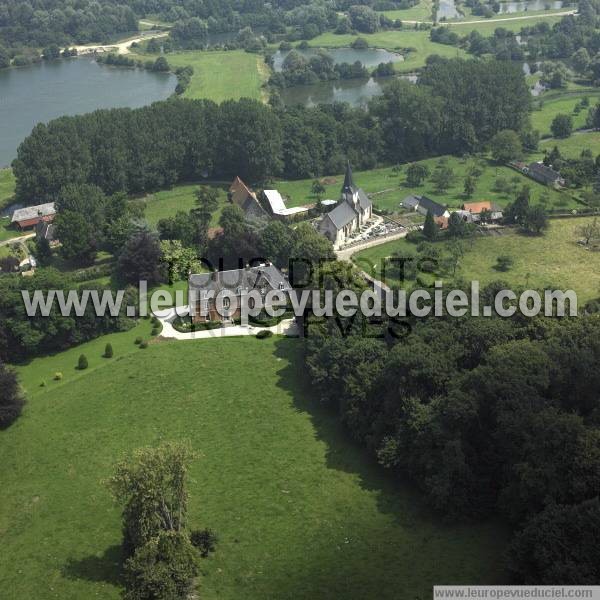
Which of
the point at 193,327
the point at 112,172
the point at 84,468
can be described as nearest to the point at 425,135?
the point at 112,172

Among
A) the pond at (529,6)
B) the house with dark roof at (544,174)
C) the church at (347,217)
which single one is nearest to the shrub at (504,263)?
the church at (347,217)

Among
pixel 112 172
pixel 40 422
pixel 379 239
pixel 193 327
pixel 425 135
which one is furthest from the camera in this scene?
pixel 425 135

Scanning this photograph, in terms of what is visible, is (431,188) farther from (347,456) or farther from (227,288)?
(347,456)

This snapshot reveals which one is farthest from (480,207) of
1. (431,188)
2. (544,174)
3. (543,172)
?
(543,172)

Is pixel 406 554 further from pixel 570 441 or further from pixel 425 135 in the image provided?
pixel 425 135

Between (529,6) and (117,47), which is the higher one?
(117,47)

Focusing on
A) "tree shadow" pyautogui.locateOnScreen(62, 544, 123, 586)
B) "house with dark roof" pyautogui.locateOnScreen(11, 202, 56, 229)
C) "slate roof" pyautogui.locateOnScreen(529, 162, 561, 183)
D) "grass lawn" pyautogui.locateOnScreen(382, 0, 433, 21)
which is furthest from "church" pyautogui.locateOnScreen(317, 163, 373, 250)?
"grass lawn" pyautogui.locateOnScreen(382, 0, 433, 21)
